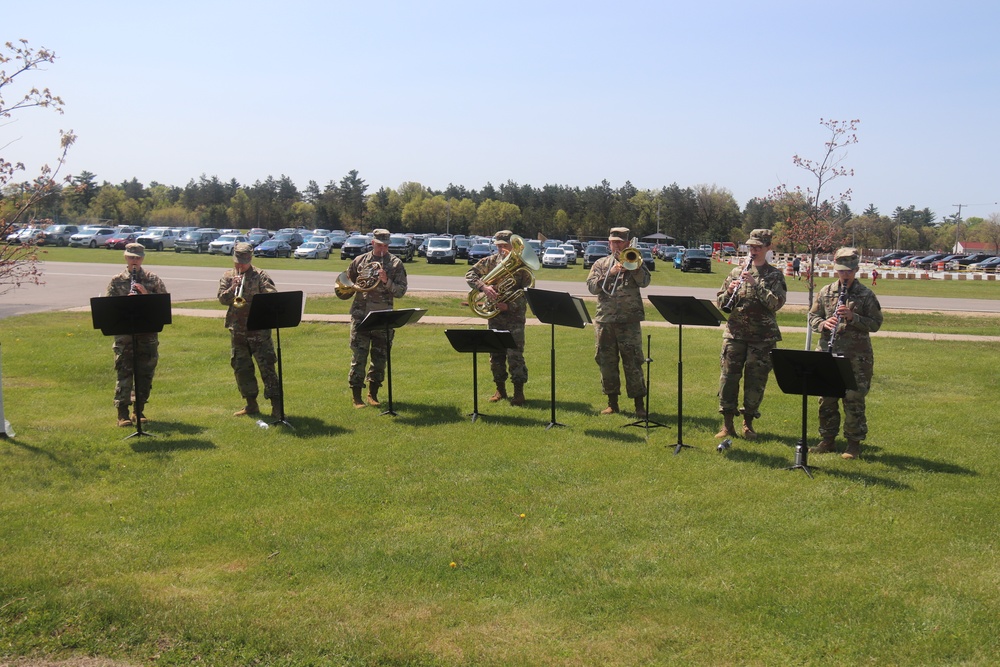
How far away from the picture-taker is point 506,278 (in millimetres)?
11016

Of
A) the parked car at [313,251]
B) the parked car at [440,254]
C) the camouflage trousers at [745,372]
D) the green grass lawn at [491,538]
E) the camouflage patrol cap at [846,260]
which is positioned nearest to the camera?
the green grass lawn at [491,538]

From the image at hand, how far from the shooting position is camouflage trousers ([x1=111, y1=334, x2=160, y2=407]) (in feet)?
33.4

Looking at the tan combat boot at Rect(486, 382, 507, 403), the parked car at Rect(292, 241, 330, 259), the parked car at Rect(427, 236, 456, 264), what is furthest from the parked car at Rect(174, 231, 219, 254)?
the tan combat boot at Rect(486, 382, 507, 403)

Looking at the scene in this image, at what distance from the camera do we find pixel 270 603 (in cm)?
567

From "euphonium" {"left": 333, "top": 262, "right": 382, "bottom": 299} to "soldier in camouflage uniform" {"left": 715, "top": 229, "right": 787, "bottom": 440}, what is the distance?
4555 mm

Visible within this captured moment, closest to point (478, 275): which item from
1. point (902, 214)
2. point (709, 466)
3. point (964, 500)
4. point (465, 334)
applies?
point (465, 334)

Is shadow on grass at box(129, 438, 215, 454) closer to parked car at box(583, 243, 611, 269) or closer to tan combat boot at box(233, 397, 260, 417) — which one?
tan combat boot at box(233, 397, 260, 417)

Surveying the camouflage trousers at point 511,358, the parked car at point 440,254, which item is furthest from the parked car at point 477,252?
the camouflage trousers at point 511,358

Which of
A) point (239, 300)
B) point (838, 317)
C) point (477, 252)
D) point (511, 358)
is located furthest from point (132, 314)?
point (477, 252)

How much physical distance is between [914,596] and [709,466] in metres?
2.94

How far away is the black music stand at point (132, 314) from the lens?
363 inches

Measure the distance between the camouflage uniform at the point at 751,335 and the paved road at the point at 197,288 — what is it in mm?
15773

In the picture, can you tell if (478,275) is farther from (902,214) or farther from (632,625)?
(902,214)

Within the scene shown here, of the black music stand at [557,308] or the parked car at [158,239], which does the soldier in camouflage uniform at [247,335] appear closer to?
the black music stand at [557,308]
